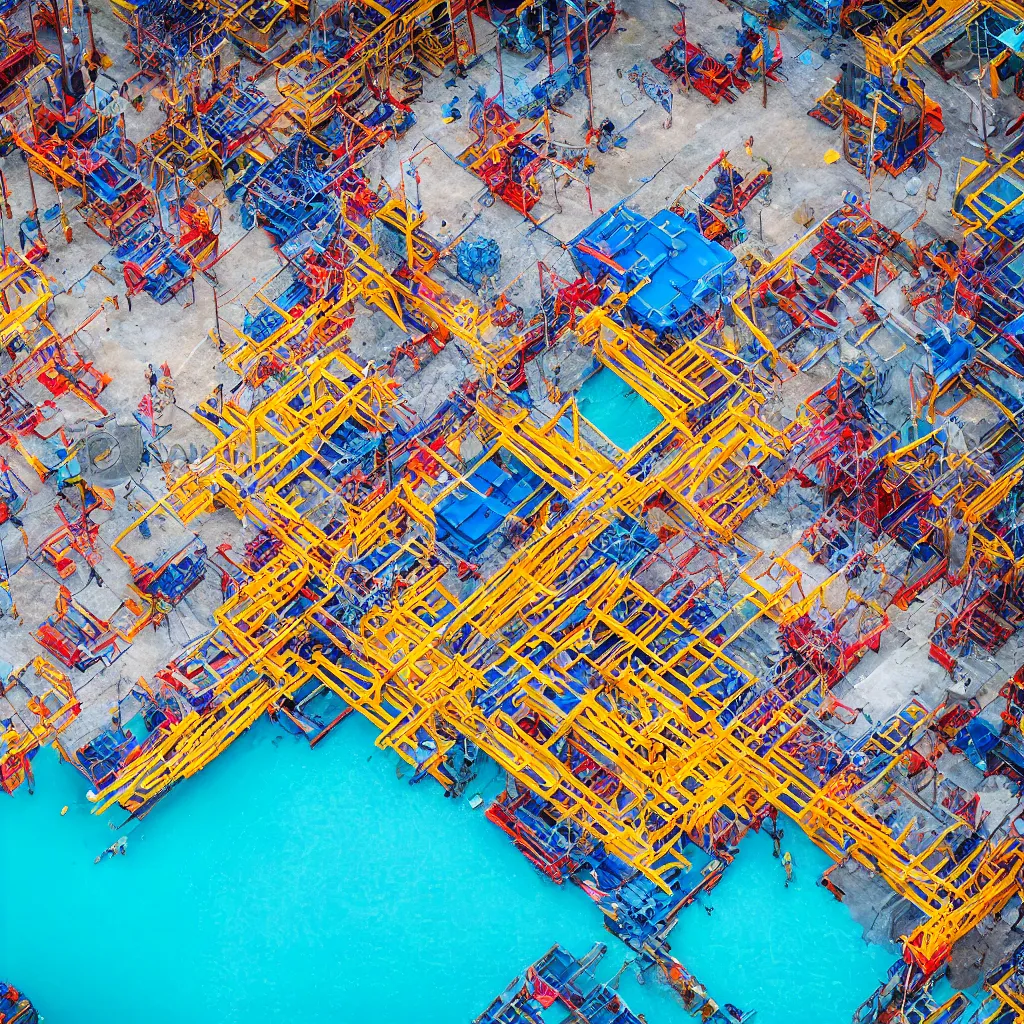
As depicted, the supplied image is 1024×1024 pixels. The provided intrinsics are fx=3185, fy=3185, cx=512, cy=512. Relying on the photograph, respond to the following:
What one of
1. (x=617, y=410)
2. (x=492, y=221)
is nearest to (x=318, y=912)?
(x=617, y=410)

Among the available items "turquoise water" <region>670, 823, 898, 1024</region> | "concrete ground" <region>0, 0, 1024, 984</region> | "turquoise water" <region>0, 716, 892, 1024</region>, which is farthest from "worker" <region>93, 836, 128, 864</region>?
"turquoise water" <region>670, 823, 898, 1024</region>

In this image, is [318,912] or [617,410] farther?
[617,410]

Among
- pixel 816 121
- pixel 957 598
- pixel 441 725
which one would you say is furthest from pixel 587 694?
pixel 816 121

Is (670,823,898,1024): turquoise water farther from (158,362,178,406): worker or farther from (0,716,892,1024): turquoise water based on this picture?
(158,362,178,406): worker

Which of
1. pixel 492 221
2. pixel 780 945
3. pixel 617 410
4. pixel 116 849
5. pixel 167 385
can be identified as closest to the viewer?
pixel 780 945

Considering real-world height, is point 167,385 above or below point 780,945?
above

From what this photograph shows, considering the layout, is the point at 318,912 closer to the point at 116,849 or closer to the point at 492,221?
the point at 116,849
